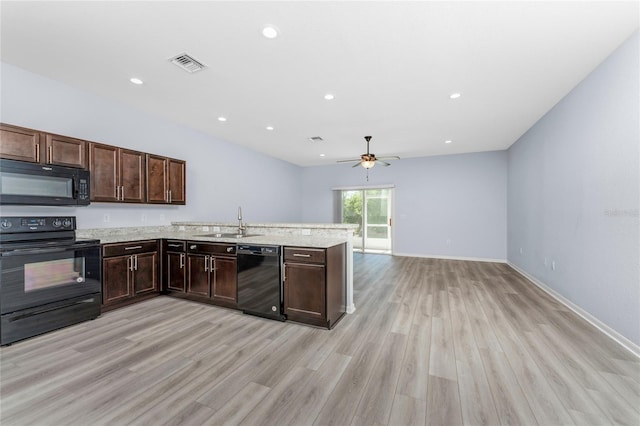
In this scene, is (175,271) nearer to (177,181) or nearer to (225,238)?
(225,238)

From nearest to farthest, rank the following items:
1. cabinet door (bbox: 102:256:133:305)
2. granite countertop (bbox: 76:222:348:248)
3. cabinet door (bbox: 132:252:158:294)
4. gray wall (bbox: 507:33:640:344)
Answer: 1. gray wall (bbox: 507:33:640:344)
2. granite countertop (bbox: 76:222:348:248)
3. cabinet door (bbox: 102:256:133:305)
4. cabinet door (bbox: 132:252:158:294)

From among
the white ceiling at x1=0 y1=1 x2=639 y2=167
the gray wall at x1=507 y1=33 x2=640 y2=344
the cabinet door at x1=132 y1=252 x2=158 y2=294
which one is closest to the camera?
the white ceiling at x1=0 y1=1 x2=639 y2=167

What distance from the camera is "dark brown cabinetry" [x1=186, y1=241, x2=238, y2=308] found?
10.7 feet

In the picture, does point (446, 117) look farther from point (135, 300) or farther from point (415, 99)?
point (135, 300)

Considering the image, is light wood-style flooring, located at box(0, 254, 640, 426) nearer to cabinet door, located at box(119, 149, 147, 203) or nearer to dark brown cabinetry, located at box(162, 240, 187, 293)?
dark brown cabinetry, located at box(162, 240, 187, 293)

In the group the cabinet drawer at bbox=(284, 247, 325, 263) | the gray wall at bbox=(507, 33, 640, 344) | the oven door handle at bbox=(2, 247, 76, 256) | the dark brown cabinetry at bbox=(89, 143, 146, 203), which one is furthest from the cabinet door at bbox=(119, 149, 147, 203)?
the gray wall at bbox=(507, 33, 640, 344)

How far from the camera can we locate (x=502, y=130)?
485cm

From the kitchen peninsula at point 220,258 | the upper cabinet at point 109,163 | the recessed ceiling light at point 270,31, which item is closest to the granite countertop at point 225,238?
the kitchen peninsula at point 220,258

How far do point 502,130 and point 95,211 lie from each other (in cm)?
685

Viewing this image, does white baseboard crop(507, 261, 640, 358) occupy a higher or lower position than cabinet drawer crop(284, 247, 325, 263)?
lower

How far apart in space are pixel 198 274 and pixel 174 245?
1.90 ft

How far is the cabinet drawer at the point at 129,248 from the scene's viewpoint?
3.10 m

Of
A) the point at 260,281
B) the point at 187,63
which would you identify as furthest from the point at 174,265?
the point at 187,63

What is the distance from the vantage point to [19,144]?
2629mm
